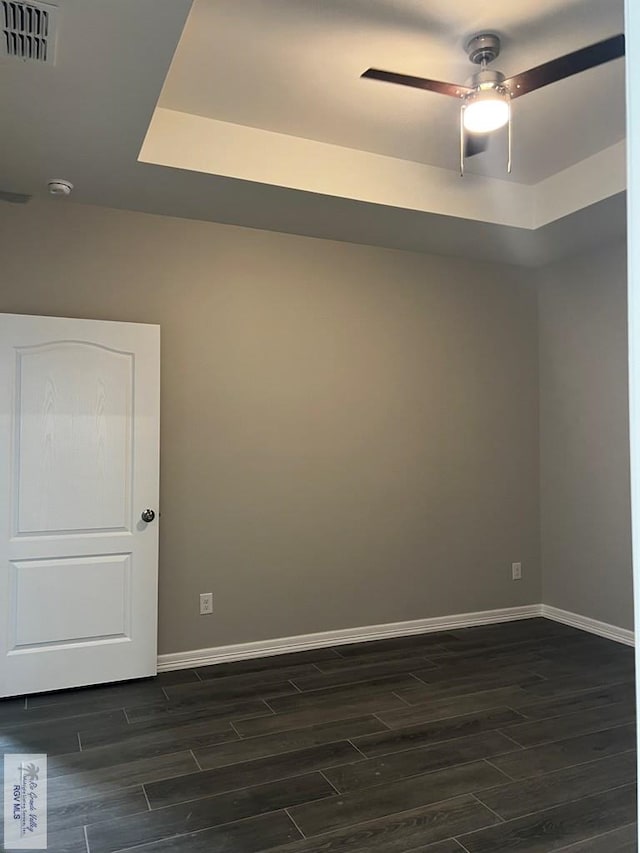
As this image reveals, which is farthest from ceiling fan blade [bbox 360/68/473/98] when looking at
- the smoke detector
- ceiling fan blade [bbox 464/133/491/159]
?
the smoke detector

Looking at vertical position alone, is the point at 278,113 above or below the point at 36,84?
above

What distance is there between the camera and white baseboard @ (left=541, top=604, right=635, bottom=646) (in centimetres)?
428

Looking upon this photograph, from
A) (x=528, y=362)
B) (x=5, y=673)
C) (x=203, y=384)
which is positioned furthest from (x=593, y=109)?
(x=5, y=673)

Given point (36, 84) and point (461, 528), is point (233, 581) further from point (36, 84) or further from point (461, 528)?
point (36, 84)

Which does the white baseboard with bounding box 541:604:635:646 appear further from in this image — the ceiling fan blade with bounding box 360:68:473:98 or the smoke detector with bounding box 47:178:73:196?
the smoke detector with bounding box 47:178:73:196

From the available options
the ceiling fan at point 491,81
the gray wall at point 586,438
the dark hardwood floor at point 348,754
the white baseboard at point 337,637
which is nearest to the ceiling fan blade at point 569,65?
the ceiling fan at point 491,81

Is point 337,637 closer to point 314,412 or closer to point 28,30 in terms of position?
point 314,412

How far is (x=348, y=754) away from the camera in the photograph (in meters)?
2.78

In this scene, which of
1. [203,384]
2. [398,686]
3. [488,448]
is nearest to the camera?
[398,686]

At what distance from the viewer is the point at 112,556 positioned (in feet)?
11.9

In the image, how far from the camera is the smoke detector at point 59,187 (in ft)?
11.1

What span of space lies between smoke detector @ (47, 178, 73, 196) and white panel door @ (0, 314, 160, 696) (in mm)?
672

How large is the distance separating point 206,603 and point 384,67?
3.03 m

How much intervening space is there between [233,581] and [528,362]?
280 centimetres
